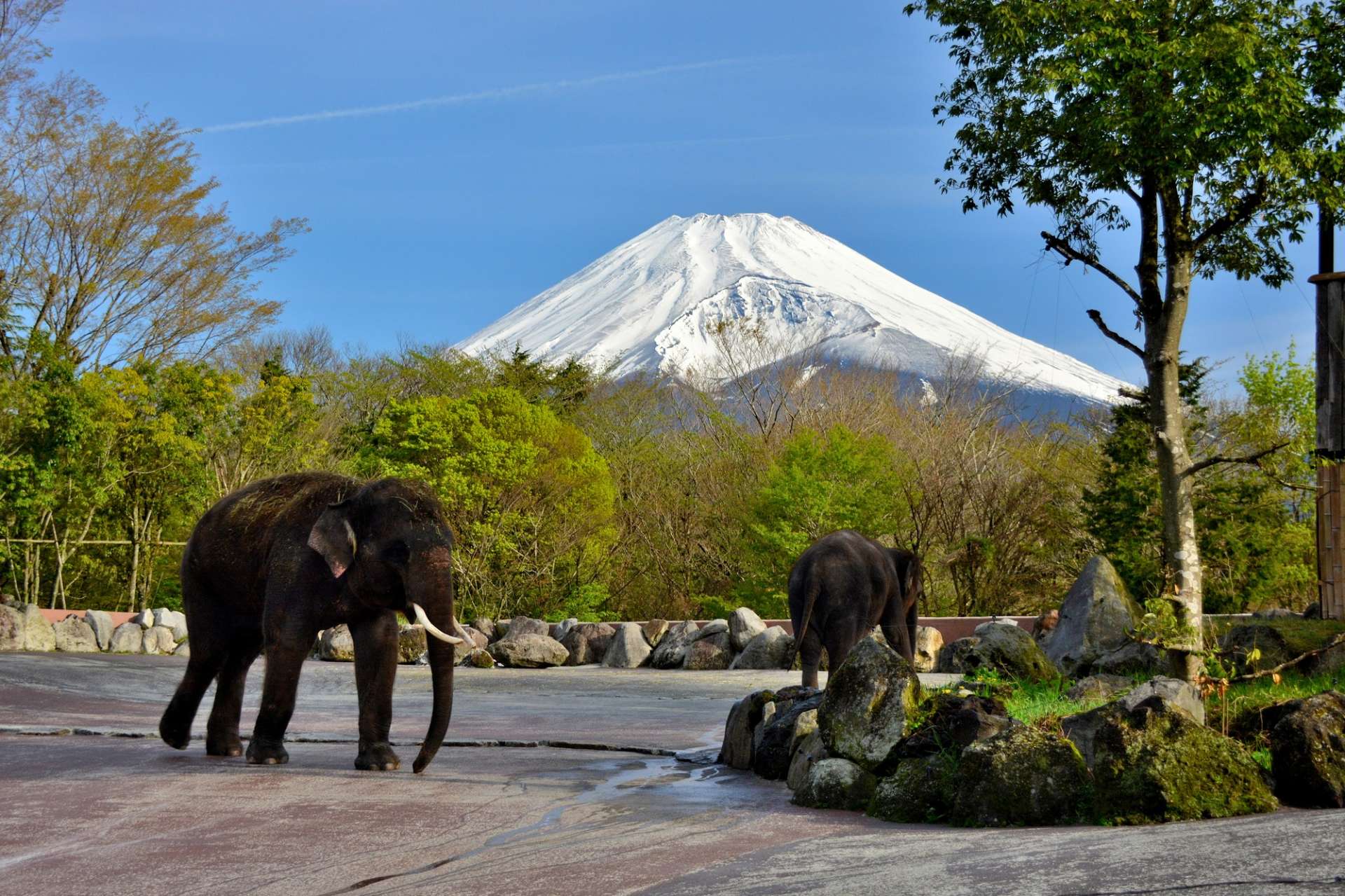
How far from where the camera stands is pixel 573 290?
7096 inches

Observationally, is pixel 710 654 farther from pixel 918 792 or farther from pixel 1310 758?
pixel 1310 758

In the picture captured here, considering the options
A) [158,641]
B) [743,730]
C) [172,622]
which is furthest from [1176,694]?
[172,622]

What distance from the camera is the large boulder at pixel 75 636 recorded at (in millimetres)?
26172

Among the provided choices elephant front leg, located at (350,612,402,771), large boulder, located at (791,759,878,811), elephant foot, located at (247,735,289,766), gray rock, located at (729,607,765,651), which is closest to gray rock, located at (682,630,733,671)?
gray rock, located at (729,607,765,651)

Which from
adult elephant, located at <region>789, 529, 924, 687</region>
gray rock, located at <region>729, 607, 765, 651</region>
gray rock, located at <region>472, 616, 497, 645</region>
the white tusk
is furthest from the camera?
gray rock, located at <region>472, 616, 497, 645</region>

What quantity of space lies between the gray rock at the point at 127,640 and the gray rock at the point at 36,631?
1364 millimetres

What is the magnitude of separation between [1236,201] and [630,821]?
9.93 meters

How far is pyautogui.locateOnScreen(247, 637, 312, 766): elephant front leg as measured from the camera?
29.2 feet

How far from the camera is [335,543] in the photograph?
29.2 feet

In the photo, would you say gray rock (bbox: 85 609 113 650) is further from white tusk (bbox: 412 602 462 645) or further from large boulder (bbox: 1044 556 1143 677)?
white tusk (bbox: 412 602 462 645)

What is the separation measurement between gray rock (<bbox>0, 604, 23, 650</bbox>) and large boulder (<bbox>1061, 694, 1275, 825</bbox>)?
73.7ft

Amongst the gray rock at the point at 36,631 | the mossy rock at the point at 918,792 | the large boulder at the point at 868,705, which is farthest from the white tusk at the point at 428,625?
the gray rock at the point at 36,631

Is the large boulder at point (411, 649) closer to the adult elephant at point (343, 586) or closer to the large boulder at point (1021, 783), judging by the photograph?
the adult elephant at point (343, 586)

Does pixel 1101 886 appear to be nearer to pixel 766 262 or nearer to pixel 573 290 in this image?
pixel 573 290
